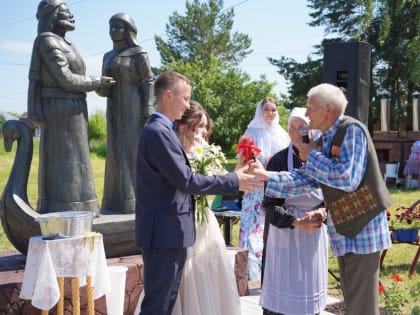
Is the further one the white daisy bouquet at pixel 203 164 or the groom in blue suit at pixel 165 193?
the white daisy bouquet at pixel 203 164

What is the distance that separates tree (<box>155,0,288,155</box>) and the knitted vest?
2617 cm

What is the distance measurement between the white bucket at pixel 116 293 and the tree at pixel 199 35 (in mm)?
35012

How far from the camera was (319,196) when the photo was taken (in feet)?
10.6

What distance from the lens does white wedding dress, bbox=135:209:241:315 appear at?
296cm

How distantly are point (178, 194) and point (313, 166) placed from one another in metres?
0.76

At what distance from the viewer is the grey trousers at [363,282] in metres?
2.77

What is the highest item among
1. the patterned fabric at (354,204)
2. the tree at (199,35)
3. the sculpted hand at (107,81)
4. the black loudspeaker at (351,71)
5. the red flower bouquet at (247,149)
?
the tree at (199,35)

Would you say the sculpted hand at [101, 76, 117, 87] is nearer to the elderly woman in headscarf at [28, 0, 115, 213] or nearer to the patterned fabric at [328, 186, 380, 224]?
the elderly woman in headscarf at [28, 0, 115, 213]

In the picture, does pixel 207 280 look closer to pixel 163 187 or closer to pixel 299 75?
pixel 163 187

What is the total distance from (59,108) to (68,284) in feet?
5.07

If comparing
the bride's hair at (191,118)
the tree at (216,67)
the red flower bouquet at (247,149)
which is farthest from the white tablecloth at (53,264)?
the tree at (216,67)

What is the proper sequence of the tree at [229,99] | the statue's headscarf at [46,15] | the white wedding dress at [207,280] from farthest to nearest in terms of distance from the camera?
1. the tree at [229,99]
2. the statue's headscarf at [46,15]
3. the white wedding dress at [207,280]

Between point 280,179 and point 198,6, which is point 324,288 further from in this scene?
point 198,6

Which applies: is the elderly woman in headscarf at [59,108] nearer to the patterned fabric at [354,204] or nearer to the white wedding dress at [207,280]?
the white wedding dress at [207,280]
